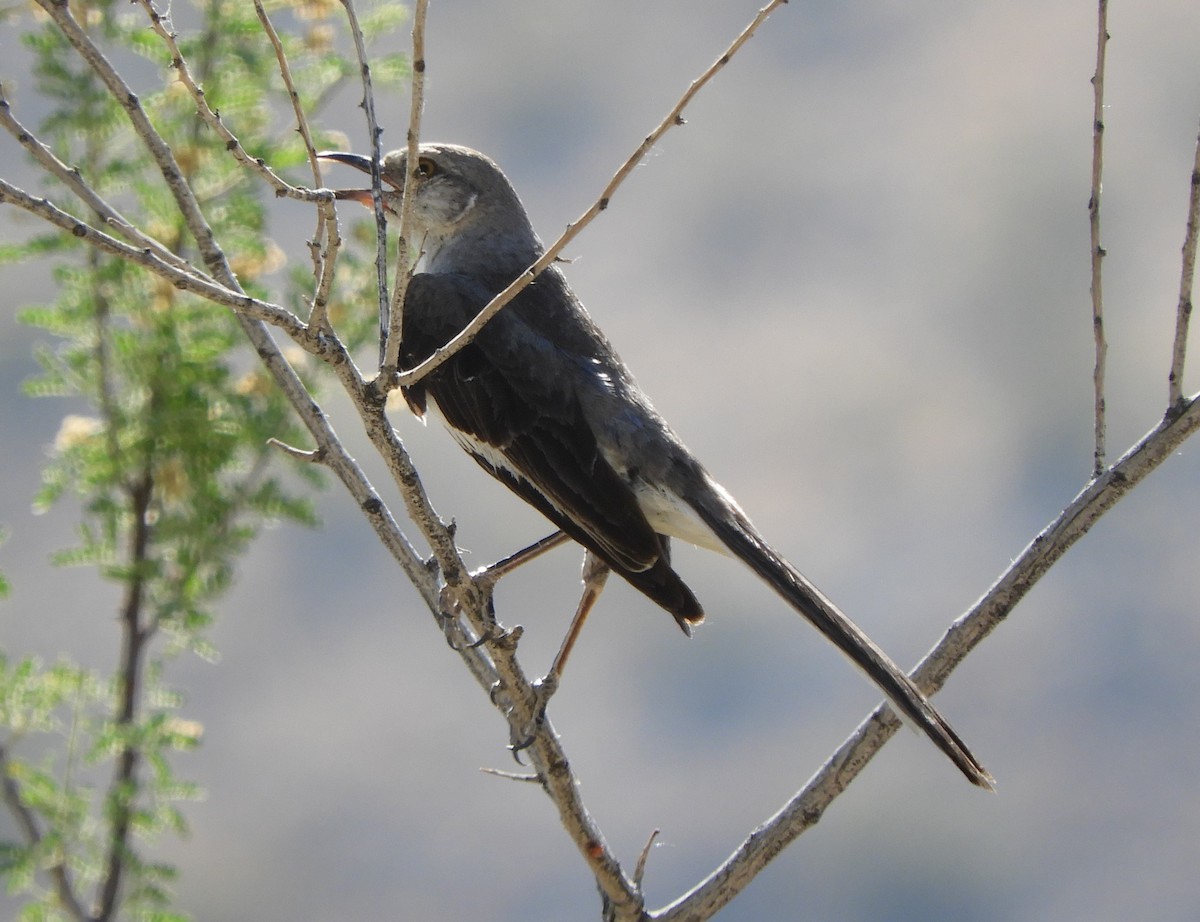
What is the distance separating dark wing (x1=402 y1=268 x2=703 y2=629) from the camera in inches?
154

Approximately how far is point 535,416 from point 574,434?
13cm

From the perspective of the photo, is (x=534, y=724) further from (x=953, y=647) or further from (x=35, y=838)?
(x=35, y=838)

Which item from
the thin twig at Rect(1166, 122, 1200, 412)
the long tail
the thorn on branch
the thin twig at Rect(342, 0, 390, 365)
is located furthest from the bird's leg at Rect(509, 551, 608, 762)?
the thin twig at Rect(1166, 122, 1200, 412)

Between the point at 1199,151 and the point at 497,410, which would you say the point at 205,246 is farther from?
the point at 1199,151

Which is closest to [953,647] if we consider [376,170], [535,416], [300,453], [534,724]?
[534,724]

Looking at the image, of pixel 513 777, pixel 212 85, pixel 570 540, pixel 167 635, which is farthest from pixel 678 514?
pixel 212 85

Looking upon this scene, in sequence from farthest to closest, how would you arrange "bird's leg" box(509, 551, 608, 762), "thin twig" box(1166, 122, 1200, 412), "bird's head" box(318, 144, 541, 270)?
"bird's head" box(318, 144, 541, 270) < "bird's leg" box(509, 551, 608, 762) < "thin twig" box(1166, 122, 1200, 412)

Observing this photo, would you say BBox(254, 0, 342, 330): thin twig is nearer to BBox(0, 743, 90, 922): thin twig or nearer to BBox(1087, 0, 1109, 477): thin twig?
BBox(1087, 0, 1109, 477): thin twig

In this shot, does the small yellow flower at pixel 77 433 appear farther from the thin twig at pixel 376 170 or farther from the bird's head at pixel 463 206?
the thin twig at pixel 376 170

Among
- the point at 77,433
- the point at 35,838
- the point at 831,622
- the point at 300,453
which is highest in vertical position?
the point at 77,433

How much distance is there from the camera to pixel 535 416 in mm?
4219

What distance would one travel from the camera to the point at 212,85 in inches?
194

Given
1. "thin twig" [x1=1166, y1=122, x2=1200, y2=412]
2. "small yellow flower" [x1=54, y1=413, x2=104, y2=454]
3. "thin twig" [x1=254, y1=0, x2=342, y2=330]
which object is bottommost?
"thin twig" [x1=1166, y1=122, x2=1200, y2=412]

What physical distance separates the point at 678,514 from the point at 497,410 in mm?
631
